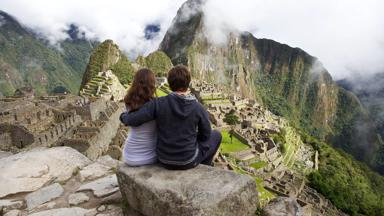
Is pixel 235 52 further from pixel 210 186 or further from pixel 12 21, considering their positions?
pixel 210 186

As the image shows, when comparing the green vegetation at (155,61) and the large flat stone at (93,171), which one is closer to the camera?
the large flat stone at (93,171)

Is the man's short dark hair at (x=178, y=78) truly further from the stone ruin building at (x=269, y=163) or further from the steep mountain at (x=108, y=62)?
the steep mountain at (x=108, y=62)

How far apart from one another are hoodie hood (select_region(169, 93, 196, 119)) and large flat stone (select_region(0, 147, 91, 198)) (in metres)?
2.81

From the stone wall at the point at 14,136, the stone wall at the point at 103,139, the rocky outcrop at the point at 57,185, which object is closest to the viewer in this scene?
the rocky outcrop at the point at 57,185

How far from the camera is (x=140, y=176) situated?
13.9 ft

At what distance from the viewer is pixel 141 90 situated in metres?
4.45

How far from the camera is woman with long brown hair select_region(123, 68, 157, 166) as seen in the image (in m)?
4.47

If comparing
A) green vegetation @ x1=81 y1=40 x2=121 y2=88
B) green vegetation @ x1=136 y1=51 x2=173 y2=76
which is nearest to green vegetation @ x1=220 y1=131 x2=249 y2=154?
green vegetation @ x1=81 y1=40 x2=121 y2=88

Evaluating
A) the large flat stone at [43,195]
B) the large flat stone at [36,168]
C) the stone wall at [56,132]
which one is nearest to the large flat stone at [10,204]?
the large flat stone at [43,195]

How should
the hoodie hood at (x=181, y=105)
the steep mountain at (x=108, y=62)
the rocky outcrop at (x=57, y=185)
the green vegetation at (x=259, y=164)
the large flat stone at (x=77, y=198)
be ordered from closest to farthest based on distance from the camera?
the hoodie hood at (x=181, y=105), the rocky outcrop at (x=57, y=185), the large flat stone at (x=77, y=198), the green vegetation at (x=259, y=164), the steep mountain at (x=108, y=62)

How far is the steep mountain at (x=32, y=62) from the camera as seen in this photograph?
135 meters

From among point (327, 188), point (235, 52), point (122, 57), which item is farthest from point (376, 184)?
point (235, 52)

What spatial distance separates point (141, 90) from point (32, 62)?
16378 cm

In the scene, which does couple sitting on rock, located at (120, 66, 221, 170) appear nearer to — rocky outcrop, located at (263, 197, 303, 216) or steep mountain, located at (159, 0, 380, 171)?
rocky outcrop, located at (263, 197, 303, 216)
